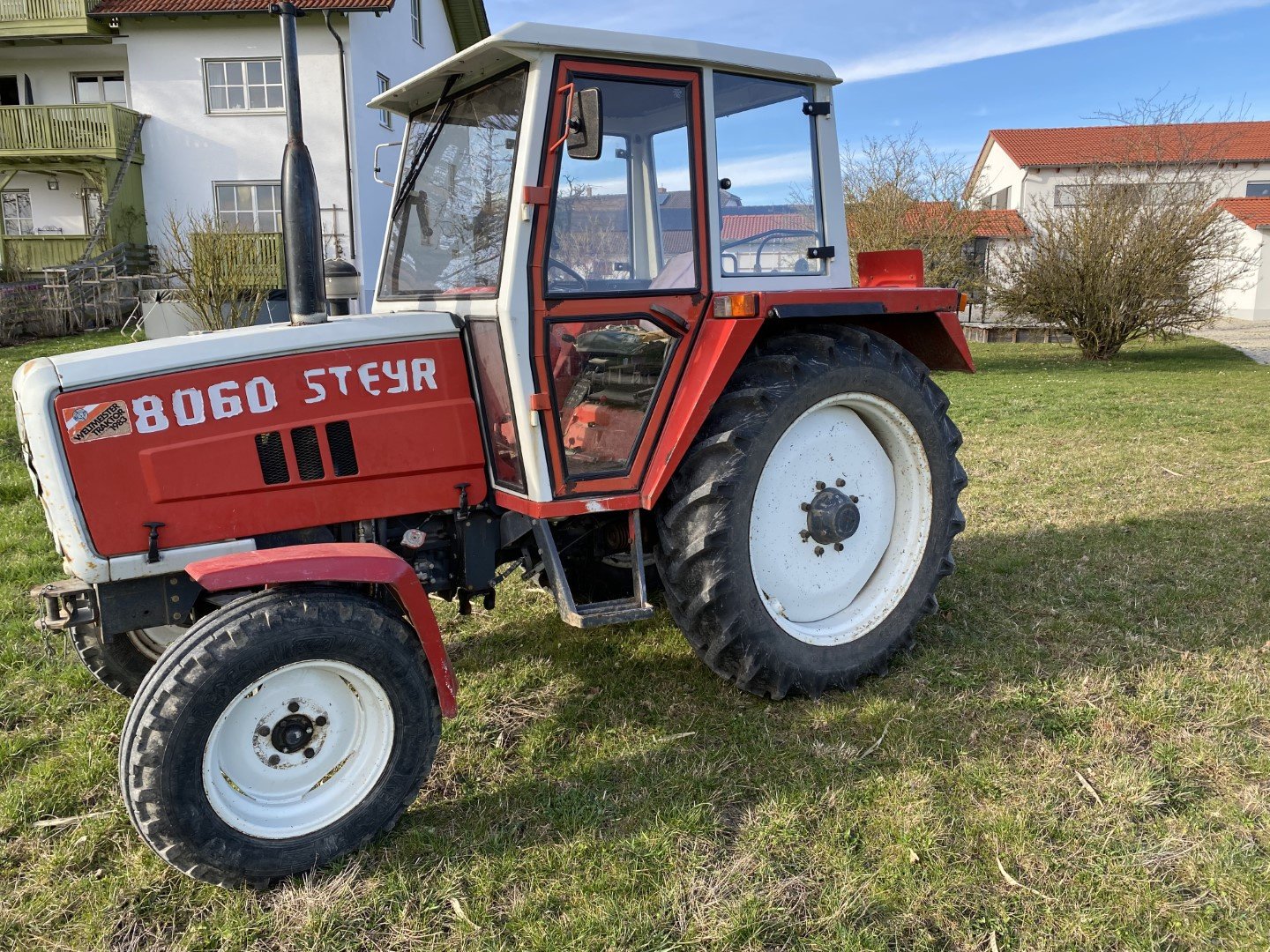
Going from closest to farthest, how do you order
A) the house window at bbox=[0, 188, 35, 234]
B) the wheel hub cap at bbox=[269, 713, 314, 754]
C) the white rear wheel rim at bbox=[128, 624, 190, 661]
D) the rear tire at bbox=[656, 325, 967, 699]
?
the wheel hub cap at bbox=[269, 713, 314, 754] → the rear tire at bbox=[656, 325, 967, 699] → the white rear wheel rim at bbox=[128, 624, 190, 661] → the house window at bbox=[0, 188, 35, 234]

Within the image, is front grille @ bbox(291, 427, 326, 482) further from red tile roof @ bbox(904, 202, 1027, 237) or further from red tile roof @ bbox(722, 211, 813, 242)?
red tile roof @ bbox(904, 202, 1027, 237)

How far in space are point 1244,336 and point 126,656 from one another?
28.1 m

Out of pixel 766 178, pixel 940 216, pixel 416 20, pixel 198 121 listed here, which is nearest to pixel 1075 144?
pixel 940 216

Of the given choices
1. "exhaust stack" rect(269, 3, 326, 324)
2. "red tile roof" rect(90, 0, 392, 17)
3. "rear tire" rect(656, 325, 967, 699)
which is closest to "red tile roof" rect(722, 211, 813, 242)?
"rear tire" rect(656, 325, 967, 699)

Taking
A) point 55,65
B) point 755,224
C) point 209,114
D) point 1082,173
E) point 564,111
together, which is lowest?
point 755,224

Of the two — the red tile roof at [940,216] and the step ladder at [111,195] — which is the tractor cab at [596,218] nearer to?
the red tile roof at [940,216]

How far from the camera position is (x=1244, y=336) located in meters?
25.0

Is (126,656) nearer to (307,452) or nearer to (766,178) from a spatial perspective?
(307,452)

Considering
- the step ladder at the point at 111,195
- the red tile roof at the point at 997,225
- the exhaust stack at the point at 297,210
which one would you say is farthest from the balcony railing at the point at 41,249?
the exhaust stack at the point at 297,210

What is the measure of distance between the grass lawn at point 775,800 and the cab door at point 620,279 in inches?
39.5

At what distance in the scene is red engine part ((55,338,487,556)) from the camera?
284cm

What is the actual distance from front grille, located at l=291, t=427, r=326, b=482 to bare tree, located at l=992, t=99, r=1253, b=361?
55.4 ft

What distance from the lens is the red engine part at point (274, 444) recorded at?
2.84 m

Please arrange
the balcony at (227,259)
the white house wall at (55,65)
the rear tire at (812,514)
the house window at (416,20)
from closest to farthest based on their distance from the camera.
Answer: the rear tire at (812,514), the balcony at (227,259), the white house wall at (55,65), the house window at (416,20)
